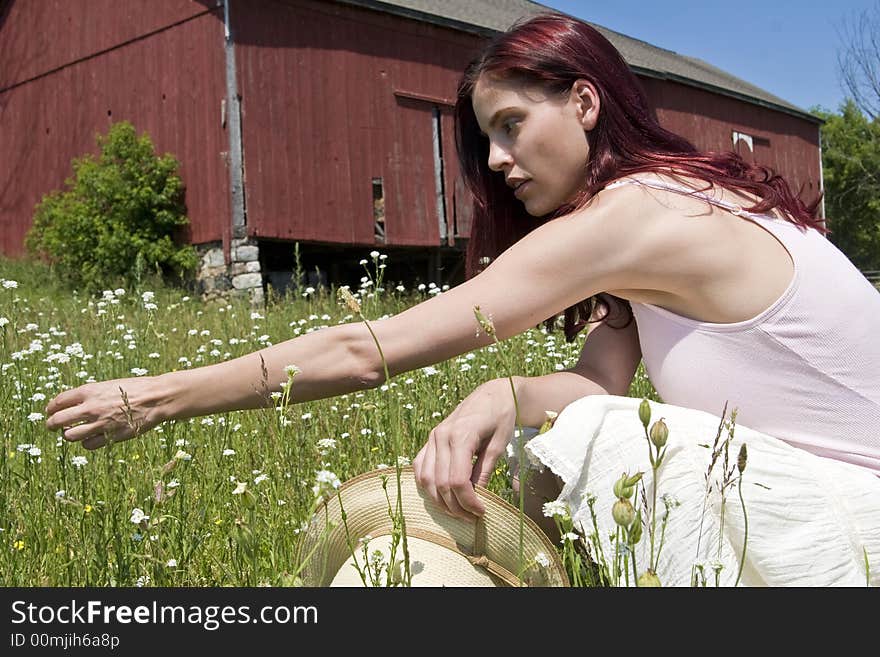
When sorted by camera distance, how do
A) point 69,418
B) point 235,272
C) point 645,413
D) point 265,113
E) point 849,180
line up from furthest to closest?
point 849,180 → point 265,113 → point 235,272 → point 69,418 → point 645,413

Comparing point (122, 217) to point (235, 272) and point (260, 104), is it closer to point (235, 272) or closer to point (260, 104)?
point (235, 272)

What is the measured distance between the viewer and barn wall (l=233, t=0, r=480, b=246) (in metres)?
13.2

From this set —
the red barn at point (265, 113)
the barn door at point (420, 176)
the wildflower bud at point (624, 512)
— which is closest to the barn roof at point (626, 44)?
the red barn at point (265, 113)

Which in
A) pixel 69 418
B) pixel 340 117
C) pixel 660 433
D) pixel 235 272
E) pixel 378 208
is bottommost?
pixel 660 433

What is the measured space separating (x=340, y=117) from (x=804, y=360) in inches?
490

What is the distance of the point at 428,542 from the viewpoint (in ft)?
6.52

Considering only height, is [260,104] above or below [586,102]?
above

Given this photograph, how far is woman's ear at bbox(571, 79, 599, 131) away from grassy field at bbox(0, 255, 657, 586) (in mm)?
978

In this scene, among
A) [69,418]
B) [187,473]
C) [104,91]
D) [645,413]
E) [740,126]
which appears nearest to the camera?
[645,413]

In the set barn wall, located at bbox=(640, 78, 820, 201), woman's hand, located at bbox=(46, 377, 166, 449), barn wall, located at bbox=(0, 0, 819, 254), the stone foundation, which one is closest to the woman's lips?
woman's hand, located at bbox=(46, 377, 166, 449)

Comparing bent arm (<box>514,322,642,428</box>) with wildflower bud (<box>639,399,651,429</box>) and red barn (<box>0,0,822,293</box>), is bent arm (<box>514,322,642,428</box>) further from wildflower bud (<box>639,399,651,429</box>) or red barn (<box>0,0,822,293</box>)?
red barn (<box>0,0,822,293</box>)

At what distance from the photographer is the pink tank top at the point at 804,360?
2223 mm

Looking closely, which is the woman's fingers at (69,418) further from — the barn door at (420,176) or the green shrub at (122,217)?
the barn door at (420,176)

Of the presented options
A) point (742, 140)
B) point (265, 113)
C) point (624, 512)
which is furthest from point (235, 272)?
point (742, 140)
